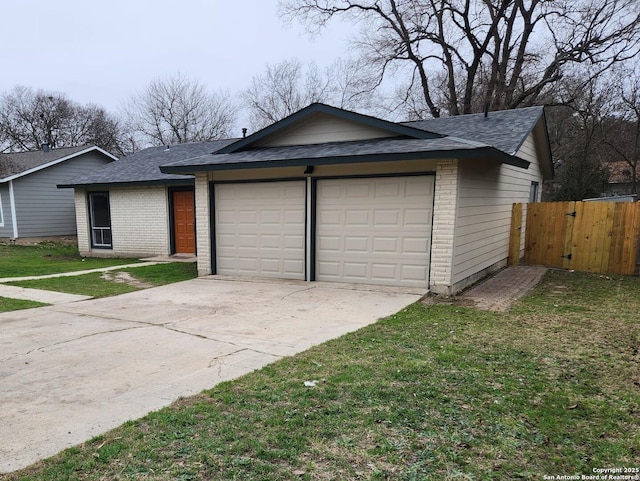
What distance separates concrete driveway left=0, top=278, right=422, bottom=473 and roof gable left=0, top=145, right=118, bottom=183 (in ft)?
45.1

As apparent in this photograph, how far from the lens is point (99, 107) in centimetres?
3666

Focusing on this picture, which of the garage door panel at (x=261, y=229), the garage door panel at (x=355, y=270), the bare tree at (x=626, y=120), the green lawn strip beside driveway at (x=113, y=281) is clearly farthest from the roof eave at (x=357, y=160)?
the bare tree at (x=626, y=120)

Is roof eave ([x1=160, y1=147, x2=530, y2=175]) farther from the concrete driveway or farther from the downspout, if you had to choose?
the downspout

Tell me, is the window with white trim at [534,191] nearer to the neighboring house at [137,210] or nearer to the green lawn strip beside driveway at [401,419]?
the green lawn strip beside driveway at [401,419]

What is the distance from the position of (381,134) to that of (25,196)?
16.8m

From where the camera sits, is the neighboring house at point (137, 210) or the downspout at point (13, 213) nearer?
the neighboring house at point (137, 210)

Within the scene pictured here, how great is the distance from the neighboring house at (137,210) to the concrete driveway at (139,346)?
5904 millimetres

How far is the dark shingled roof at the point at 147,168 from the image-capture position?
44.2 ft

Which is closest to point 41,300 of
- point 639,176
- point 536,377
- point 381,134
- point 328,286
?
point 328,286

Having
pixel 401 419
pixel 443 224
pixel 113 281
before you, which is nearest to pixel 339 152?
pixel 443 224

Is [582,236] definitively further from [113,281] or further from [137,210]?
[137,210]

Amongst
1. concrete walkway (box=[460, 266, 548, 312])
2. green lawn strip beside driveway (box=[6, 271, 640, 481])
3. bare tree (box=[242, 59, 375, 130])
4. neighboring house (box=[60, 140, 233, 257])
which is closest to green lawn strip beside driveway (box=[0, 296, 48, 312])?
green lawn strip beside driveway (box=[6, 271, 640, 481])

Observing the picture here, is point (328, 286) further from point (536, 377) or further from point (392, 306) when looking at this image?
point (536, 377)

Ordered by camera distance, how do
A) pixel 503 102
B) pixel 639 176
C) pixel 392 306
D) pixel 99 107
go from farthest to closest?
pixel 99 107 → pixel 639 176 → pixel 503 102 → pixel 392 306
